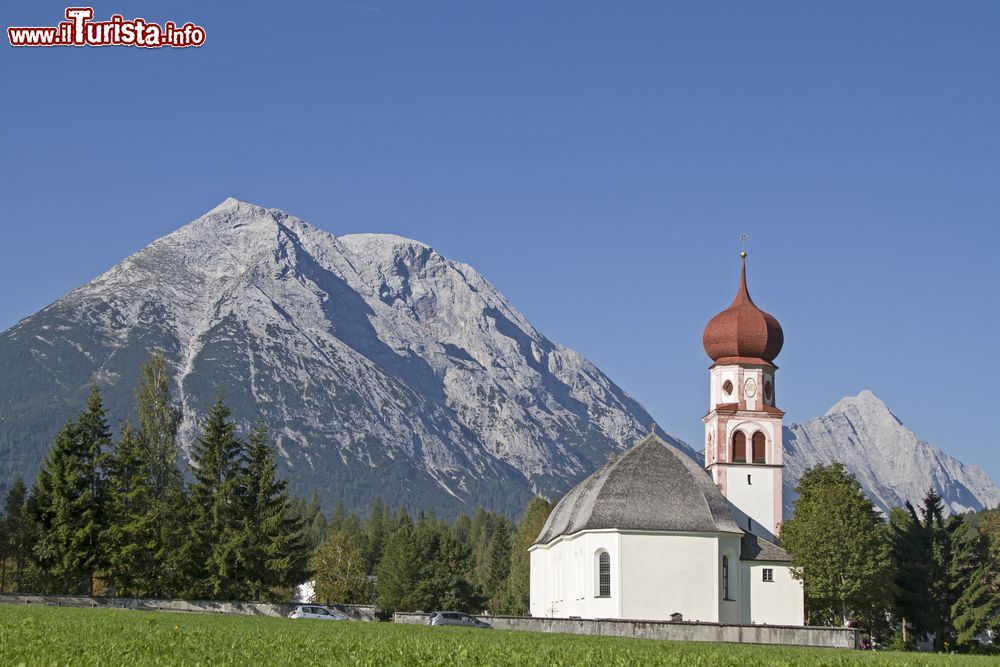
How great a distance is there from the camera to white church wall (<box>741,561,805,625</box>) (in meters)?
68.9

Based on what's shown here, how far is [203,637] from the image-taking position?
33188 mm

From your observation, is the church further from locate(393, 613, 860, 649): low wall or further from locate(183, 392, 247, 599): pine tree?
locate(183, 392, 247, 599): pine tree

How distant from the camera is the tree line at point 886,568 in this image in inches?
2707

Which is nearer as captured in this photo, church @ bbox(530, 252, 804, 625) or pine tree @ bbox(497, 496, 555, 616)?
church @ bbox(530, 252, 804, 625)

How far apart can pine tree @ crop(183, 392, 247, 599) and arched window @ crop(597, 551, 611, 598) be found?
65.3 feet

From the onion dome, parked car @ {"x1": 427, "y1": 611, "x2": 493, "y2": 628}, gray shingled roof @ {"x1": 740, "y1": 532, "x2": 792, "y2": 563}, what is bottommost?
parked car @ {"x1": 427, "y1": 611, "x2": 493, "y2": 628}

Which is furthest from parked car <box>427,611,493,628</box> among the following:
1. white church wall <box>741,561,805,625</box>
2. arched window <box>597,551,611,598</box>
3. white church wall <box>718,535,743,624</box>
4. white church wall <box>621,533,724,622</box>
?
white church wall <box>741,561,805,625</box>

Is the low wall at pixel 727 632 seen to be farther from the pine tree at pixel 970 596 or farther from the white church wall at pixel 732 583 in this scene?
the pine tree at pixel 970 596

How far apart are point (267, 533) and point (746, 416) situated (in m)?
29.3

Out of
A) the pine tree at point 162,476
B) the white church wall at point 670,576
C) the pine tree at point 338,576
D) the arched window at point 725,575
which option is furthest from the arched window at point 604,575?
the pine tree at point 338,576

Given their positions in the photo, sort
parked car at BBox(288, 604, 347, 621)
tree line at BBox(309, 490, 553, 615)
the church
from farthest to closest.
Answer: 1. tree line at BBox(309, 490, 553, 615)
2. the church
3. parked car at BBox(288, 604, 347, 621)

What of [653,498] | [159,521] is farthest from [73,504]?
[653,498]

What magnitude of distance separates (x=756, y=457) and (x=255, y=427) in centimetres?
3043

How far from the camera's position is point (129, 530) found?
68.9 meters
